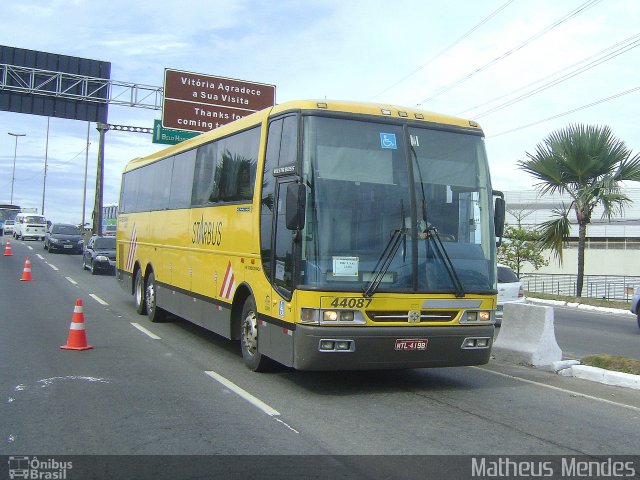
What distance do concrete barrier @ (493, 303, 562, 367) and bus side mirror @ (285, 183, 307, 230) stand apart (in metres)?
4.77

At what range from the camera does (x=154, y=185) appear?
588 inches

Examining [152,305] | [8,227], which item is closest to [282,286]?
[152,305]

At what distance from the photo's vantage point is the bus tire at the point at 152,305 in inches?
565

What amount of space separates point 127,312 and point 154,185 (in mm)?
3144

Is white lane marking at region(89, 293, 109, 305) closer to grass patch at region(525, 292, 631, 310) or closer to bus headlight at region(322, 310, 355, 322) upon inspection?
bus headlight at region(322, 310, 355, 322)

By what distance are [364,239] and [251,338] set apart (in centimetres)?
233

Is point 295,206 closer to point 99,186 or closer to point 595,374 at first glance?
point 595,374

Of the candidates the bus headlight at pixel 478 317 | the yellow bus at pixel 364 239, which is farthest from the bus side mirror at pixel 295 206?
the bus headlight at pixel 478 317

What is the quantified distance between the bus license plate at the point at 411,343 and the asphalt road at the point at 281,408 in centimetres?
60

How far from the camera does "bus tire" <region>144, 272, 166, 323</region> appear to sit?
1435 centimetres

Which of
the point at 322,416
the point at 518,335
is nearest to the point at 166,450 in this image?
the point at 322,416

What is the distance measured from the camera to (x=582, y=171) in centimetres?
2167

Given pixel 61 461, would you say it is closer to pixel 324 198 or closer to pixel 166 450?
pixel 166 450

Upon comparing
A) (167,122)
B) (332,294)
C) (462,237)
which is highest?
(167,122)
